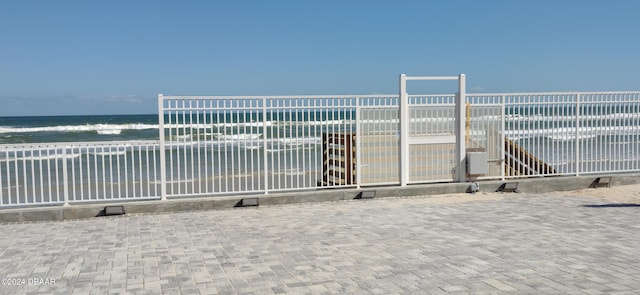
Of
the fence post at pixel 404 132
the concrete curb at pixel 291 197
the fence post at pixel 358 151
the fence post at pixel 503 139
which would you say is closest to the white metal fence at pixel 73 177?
Result: the concrete curb at pixel 291 197

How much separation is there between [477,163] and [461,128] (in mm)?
782

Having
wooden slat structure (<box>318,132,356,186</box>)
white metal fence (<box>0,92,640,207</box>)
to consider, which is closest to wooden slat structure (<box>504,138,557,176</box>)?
white metal fence (<box>0,92,640,207</box>)

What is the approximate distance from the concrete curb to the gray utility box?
269 millimetres

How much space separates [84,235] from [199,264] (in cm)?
268

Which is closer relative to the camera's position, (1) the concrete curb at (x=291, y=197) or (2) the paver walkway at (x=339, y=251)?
(2) the paver walkway at (x=339, y=251)

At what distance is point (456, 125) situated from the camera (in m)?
11.8

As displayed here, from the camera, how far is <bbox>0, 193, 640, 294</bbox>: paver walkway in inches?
221

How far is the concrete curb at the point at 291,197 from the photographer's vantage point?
30.9 feet

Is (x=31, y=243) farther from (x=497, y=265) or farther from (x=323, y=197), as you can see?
(x=497, y=265)

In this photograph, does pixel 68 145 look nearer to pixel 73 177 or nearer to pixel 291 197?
pixel 73 177

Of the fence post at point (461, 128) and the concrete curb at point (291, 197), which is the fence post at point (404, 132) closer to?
the concrete curb at point (291, 197)

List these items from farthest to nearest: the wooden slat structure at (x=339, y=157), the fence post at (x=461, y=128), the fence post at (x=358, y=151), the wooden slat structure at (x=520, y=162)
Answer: the wooden slat structure at (x=520, y=162)
the fence post at (x=461, y=128)
the wooden slat structure at (x=339, y=157)
the fence post at (x=358, y=151)

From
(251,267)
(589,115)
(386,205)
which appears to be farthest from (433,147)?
(251,267)

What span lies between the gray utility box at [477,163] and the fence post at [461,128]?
14 centimetres
